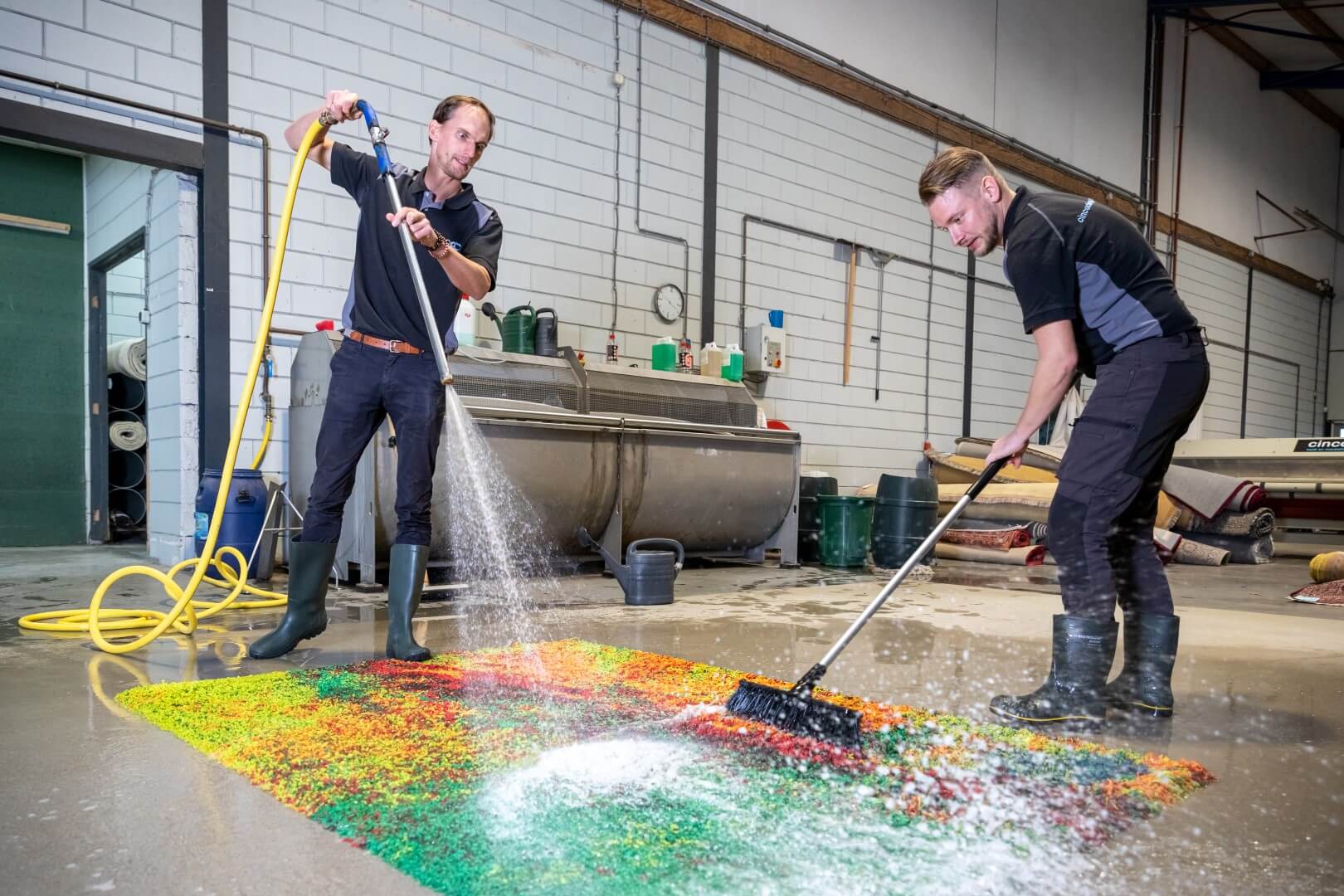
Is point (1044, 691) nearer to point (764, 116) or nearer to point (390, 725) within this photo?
point (390, 725)

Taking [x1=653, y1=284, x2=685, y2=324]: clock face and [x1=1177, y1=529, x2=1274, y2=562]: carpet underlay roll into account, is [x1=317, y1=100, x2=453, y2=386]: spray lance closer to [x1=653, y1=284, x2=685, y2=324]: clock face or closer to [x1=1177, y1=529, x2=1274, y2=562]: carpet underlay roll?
[x1=653, y1=284, x2=685, y2=324]: clock face

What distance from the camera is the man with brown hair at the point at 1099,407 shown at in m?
1.99

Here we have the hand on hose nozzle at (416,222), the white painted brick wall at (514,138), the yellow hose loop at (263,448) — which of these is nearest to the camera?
the hand on hose nozzle at (416,222)

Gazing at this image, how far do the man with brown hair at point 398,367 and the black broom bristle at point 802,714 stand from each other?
1016mm

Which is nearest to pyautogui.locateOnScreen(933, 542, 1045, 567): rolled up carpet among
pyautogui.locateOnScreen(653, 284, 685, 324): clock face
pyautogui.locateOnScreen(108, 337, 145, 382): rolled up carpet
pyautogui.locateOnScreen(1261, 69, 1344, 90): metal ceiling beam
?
pyautogui.locateOnScreen(653, 284, 685, 324): clock face

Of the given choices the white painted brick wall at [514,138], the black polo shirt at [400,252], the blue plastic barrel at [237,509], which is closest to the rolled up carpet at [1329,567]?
the white painted brick wall at [514,138]

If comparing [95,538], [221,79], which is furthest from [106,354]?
[221,79]

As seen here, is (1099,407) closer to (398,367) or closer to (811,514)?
(398,367)

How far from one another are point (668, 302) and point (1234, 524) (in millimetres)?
4191

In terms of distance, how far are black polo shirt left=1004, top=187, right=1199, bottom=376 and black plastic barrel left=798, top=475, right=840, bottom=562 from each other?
367 cm

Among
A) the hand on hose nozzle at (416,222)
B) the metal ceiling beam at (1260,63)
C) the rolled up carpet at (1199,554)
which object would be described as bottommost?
the rolled up carpet at (1199,554)

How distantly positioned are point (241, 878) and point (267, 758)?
0.47 metres

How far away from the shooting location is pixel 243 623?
3.16 metres

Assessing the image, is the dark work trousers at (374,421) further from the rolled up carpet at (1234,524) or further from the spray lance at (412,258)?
the rolled up carpet at (1234,524)
